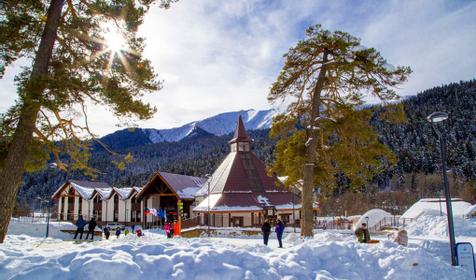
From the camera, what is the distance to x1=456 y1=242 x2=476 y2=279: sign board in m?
9.69

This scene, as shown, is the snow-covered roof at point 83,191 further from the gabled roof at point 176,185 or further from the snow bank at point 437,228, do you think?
the snow bank at point 437,228

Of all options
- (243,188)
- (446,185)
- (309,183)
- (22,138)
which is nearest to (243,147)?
(243,188)

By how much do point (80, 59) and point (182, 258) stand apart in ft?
25.4

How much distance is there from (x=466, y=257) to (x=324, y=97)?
9161mm

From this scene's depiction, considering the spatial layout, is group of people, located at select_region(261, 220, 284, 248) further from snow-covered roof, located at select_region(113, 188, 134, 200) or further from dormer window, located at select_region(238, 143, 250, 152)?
snow-covered roof, located at select_region(113, 188, 134, 200)

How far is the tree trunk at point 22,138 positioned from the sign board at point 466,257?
1204 centimetres

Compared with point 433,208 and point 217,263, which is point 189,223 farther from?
point 433,208

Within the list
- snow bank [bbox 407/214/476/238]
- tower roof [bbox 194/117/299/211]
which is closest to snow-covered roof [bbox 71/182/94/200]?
tower roof [bbox 194/117/299/211]

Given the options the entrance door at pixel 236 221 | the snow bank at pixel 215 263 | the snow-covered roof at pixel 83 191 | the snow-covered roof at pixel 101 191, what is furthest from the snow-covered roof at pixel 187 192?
the snow bank at pixel 215 263

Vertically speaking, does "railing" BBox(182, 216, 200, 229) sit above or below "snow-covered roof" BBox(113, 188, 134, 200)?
below

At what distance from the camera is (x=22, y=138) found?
33.3 ft

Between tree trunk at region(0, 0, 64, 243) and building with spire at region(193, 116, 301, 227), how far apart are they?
2201cm

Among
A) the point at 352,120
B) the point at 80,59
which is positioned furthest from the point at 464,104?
the point at 80,59

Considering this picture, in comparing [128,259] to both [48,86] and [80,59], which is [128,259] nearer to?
[48,86]
